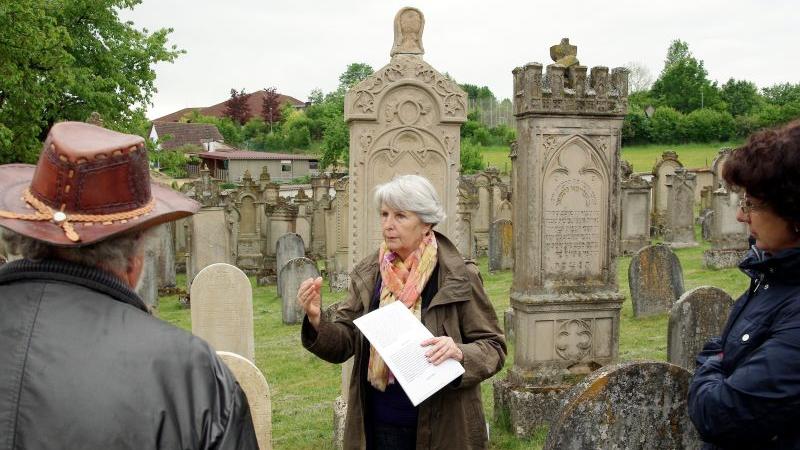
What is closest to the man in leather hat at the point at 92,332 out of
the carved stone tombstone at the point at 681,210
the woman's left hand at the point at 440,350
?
the woman's left hand at the point at 440,350

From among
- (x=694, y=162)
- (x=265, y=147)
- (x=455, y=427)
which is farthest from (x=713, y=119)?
(x=455, y=427)

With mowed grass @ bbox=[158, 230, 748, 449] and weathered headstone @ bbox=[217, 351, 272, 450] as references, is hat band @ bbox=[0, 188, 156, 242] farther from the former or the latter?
mowed grass @ bbox=[158, 230, 748, 449]

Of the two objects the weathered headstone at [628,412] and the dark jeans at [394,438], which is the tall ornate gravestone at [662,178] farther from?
the dark jeans at [394,438]

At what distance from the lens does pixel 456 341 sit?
10.6 ft

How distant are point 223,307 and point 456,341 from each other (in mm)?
4001

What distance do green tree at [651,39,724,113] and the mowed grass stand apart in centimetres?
4217

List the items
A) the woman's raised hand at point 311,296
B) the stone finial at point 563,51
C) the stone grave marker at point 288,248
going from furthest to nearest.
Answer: the stone grave marker at point 288,248, the stone finial at point 563,51, the woman's raised hand at point 311,296

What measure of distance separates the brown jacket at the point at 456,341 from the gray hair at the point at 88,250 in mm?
1554

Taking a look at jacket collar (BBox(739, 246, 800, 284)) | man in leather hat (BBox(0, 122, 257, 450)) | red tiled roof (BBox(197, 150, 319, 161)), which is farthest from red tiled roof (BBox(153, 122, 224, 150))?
man in leather hat (BBox(0, 122, 257, 450))

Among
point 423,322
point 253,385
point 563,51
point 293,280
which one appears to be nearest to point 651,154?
point 293,280

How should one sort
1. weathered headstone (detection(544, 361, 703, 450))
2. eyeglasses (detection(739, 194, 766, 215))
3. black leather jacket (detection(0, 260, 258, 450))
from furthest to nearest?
weathered headstone (detection(544, 361, 703, 450)), eyeglasses (detection(739, 194, 766, 215)), black leather jacket (detection(0, 260, 258, 450))

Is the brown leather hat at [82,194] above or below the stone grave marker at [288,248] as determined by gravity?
above

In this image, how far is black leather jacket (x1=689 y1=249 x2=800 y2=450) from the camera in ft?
7.12

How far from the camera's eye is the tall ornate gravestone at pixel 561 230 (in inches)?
253
